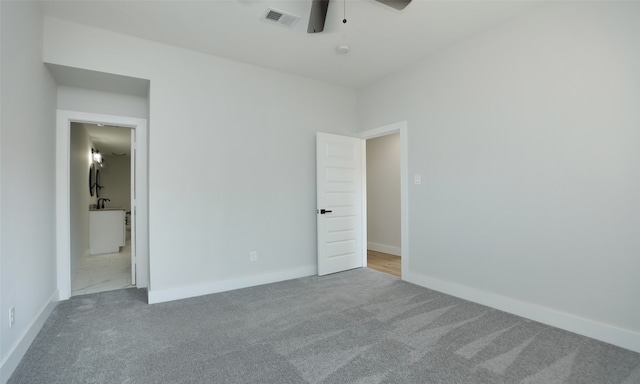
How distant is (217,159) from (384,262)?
3.12 metres

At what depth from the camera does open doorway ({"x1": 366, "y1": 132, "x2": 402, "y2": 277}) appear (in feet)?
18.7

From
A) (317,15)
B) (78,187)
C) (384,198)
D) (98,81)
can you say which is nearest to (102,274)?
(78,187)

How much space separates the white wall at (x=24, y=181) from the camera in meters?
1.92

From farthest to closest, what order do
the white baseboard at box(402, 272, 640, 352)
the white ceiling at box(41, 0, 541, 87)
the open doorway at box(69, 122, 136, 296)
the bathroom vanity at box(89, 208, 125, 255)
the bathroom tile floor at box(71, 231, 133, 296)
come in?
the bathroom vanity at box(89, 208, 125, 255)
the open doorway at box(69, 122, 136, 296)
the bathroom tile floor at box(71, 231, 133, 296)
the white ceiling at box(41, 0, 541, 87)
the white baseboard at box(402, 272, 640, 352)

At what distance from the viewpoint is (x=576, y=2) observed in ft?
8.09

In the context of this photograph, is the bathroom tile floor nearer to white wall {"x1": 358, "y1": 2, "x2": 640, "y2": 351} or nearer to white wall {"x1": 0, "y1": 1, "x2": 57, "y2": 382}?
white wall {"x1": 0, "y1": 1, "x2": 57, "y2": 382}

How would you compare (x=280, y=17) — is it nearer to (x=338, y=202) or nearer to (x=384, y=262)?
(x=338, y=202)

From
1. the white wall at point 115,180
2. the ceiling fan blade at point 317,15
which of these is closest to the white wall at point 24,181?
the ceiling fan blade at point 317,15

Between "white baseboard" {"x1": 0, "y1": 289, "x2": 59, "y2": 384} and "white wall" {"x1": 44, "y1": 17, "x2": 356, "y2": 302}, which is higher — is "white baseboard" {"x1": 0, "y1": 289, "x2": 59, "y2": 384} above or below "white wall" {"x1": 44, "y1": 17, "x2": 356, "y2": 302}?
below

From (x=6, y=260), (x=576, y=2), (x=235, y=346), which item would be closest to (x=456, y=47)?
(x=576, y=2)

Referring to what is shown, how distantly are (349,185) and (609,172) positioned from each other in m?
2.85

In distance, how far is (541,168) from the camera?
2.68 metres

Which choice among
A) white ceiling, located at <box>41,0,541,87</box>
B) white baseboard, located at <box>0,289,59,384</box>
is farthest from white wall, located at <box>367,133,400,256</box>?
white baseboard, located at <box>0,289,59,384</box>

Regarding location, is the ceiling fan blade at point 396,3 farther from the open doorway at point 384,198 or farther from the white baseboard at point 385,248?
the white baseboard at point 385,248
